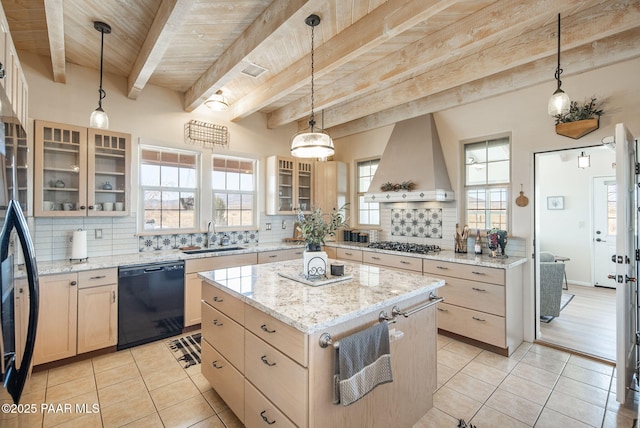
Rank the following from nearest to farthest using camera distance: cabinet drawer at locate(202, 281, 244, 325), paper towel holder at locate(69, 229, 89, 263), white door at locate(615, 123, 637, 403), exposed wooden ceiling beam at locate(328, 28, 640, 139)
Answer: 1. cabinet drawer at locate(202, 281, 244, 325)
2. white door at locate(615, 123, 637, 403)
3. exposed wooden ceiling beam at locate(328, 28, 640, 139)
4. paper towel holder at locate(69, 229, 89, 263)

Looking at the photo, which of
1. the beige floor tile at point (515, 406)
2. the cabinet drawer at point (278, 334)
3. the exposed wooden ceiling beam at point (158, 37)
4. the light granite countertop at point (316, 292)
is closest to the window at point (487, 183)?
the beige floor tile at point (515, 406)

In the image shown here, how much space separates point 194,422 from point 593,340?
13.3 ft

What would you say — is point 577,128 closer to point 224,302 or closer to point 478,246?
point 478,246

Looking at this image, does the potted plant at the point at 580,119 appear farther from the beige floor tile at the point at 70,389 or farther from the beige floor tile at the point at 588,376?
the beige floor tile at the point at 70,389

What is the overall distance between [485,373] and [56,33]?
460cm

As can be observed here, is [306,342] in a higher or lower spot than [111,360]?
higher

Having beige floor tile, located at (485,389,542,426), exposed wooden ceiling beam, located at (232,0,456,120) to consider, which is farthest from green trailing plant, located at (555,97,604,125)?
beige floor tile, located at (485,389,542,426)

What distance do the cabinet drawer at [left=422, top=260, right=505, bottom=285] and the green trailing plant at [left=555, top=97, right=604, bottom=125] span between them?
1.69 m

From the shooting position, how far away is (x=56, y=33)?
7.73 ft

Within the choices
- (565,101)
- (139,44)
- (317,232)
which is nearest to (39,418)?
(317,232)

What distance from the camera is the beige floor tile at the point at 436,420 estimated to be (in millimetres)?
2080

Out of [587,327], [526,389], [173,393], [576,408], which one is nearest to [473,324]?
[526,389]

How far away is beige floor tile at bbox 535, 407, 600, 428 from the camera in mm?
2068

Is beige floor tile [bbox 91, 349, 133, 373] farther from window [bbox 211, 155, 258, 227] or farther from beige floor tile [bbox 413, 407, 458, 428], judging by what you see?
beige floor tile [bbox 413, 407, 458, 428]
